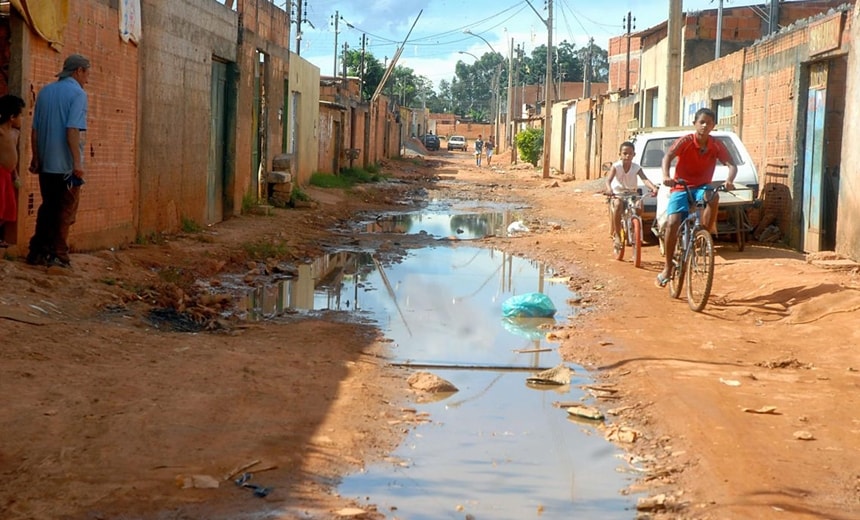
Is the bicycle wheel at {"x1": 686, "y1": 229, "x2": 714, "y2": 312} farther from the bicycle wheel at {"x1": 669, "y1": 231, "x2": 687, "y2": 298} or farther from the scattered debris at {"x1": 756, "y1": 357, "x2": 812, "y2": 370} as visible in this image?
the scattered debris at {"x1": 756, "y1": 357, "x2": 812, "y2": 370}

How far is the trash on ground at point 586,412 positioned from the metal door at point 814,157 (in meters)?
8.12

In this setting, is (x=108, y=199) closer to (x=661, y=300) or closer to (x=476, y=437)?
(x=661, y=300)

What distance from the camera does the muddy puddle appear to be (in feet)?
14.4

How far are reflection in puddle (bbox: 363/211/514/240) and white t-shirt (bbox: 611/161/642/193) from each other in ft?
11.9

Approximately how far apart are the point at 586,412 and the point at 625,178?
7676 mm

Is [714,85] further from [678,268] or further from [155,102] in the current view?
[155,102]

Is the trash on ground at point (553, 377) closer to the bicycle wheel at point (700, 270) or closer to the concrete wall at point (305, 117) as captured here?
the bicycle wheel at point (700, 270)

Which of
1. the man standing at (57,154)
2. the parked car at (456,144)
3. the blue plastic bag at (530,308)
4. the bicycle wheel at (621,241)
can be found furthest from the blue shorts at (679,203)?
the parked car at (456,144)

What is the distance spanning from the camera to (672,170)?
14586mm

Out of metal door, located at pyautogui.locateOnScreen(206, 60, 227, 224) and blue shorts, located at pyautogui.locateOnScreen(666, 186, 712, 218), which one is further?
metal door, located at pyautogui.locateOnScreen(206, 60, 227, 224)

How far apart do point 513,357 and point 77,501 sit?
3.95 m

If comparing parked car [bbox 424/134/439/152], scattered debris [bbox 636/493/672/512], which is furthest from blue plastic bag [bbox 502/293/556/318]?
parked car [bbox 424/134/439/152]

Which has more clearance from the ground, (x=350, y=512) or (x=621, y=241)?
(x=621, y=241)

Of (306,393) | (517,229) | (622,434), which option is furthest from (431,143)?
(622,434)
